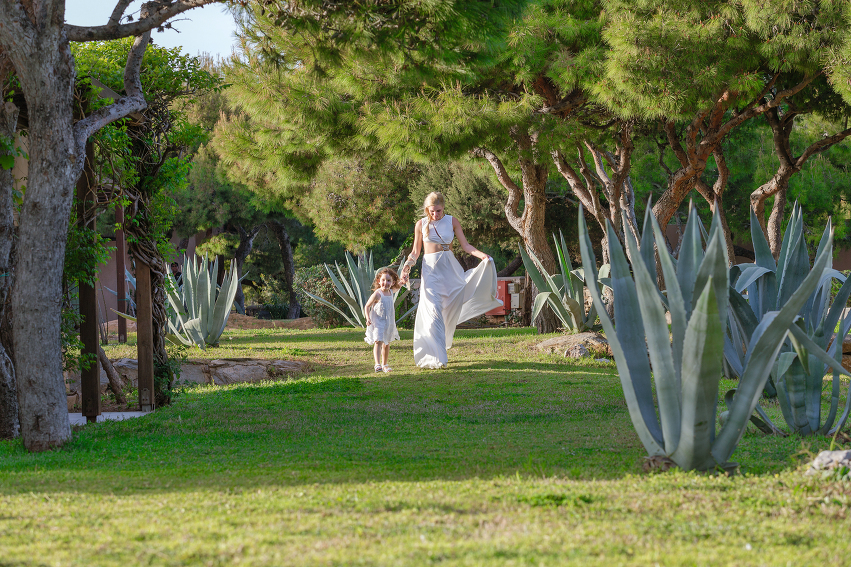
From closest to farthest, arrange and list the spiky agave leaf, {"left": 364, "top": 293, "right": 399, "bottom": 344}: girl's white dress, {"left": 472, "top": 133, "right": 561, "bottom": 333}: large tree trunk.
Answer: the spiky agave leaf < {"left": 364, "top": 293, "right": 399, "bottom": 344}: girl's white dress < {"left": 472, "top": 133, "right": 561, "bottom": 333}: large tree trunk

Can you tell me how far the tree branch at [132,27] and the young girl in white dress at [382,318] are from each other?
4097 millimetres

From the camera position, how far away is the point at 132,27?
4727 millimetres

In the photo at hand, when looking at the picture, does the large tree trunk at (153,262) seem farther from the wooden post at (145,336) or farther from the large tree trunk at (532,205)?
the large tree trunk at (532,205)

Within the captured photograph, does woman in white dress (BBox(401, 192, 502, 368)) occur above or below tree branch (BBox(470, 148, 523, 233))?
below

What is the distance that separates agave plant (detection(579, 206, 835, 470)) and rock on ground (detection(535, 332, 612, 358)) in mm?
5333

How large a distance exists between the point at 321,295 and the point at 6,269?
12.0 meters

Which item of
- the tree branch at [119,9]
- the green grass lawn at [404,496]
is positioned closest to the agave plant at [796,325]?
the green grass lawn at [404,496]

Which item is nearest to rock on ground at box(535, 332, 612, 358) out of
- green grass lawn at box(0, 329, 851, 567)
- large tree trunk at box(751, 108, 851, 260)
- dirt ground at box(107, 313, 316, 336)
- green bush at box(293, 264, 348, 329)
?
green grass lawn at box(0, 329, 851, 567)

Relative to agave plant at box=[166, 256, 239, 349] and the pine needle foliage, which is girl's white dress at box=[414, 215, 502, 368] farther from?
agave plant at box=[166, 256, 239, 349]

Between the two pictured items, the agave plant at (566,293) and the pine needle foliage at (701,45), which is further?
the agave plant at (566,293)

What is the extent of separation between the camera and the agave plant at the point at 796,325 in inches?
163

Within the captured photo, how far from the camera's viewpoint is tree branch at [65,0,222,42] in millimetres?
4695

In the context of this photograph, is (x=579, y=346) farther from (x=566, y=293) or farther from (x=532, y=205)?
(x=532, y=205)

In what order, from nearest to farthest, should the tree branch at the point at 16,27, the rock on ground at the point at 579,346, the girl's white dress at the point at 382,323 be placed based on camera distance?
the tree branch at the point at 16,27 < the girl's white dress at the point at 382,323 < the rock on ground at the point at 579,346
